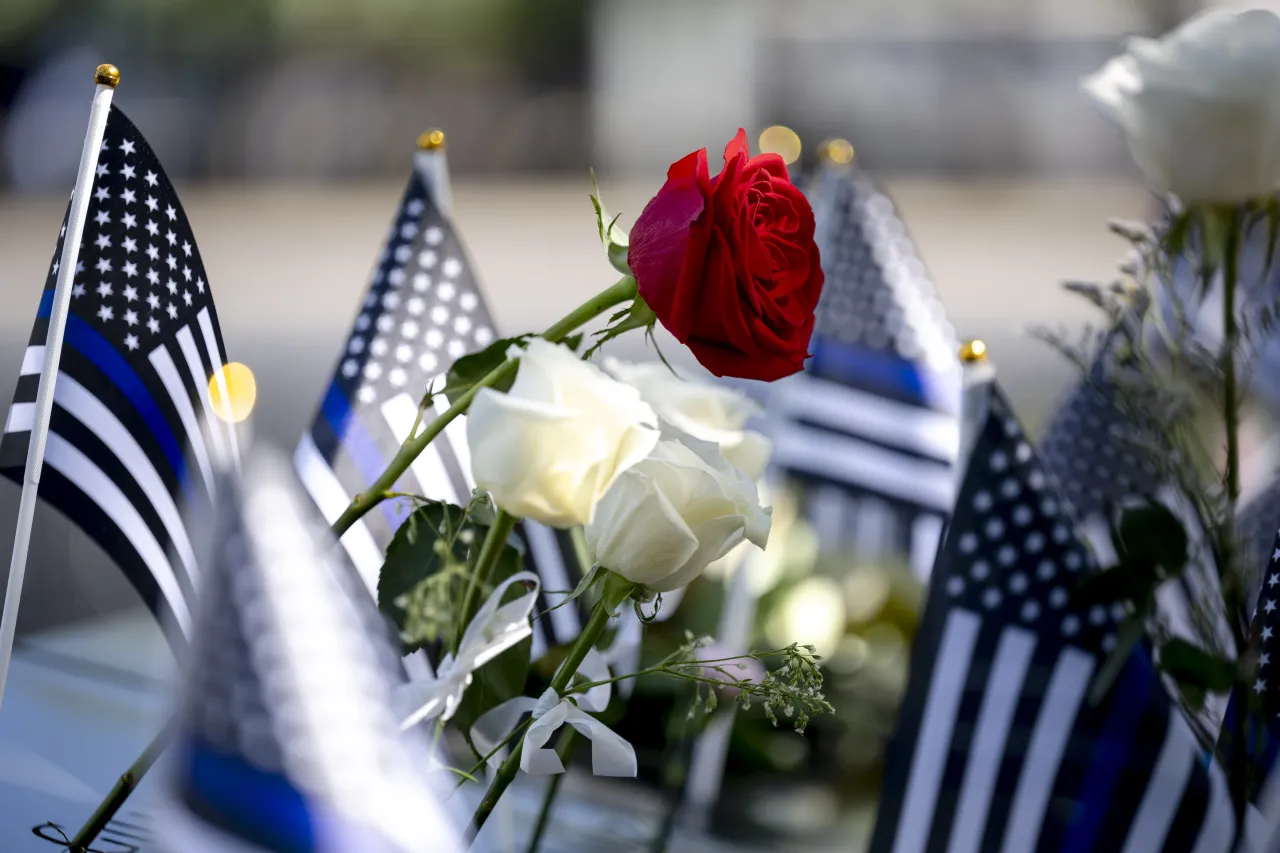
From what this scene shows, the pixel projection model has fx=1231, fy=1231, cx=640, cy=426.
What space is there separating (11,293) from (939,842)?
1.53m

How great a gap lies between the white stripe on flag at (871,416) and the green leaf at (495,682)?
11.5 inches

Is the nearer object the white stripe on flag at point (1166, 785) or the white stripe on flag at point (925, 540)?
the white stripe on flag at point (1166, 785)

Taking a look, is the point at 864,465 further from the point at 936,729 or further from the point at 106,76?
the point at 106,76

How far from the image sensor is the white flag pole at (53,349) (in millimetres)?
352

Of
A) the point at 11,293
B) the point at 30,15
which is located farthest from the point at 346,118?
the point at 11,293

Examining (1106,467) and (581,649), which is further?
(1106,467)

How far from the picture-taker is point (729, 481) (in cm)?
33

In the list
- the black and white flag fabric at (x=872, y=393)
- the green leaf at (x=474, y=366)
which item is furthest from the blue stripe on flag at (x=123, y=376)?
the black and white flag fabric at (x=872, y=393)

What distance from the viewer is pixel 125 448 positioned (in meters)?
0.39

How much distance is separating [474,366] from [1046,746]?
0.84 feet

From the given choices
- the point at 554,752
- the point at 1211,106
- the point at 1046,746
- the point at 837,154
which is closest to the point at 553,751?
the point at 554,752

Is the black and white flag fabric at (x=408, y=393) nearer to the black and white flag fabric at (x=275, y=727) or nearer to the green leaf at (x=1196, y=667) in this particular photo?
the black and white flag fabric at (x=275, y=727)

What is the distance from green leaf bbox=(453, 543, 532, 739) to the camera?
40 cm

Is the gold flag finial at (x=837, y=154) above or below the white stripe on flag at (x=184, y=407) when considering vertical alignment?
above
